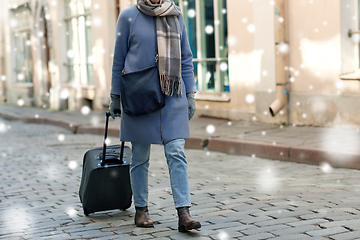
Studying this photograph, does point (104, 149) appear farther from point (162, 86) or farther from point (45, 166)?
point (45, 166)

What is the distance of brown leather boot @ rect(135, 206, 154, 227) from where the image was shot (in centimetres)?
367

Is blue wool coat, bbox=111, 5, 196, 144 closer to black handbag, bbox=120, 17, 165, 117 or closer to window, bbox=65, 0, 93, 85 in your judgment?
black handbag, bbox=120, 17, 165, 117

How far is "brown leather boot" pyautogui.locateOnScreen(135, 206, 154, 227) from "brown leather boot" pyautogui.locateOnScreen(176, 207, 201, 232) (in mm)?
284

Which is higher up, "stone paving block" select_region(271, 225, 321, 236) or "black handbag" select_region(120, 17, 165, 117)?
"black handbag" select_region(120, 17, 165, 117)

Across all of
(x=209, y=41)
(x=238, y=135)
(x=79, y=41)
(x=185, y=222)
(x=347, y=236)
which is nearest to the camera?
(x=347, y=236)

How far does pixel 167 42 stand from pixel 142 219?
1.21m

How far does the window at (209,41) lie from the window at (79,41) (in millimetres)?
4883

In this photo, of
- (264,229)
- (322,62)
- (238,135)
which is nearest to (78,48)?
(238,135)

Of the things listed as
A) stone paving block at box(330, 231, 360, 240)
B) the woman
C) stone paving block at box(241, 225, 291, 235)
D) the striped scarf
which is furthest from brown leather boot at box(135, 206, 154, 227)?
stone paving block at box(330, 231, 360, 240)

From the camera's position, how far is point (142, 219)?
370cm

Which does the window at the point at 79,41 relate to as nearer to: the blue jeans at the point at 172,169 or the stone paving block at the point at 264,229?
the blue jeans at the point at 172,169

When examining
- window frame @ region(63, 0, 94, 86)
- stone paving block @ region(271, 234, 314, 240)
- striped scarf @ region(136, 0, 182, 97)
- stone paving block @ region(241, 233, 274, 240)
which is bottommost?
stone paving block @ region(241, 233, 274, 240)

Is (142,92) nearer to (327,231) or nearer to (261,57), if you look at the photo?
(327,231)

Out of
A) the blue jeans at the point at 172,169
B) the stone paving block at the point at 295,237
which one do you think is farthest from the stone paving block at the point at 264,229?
the blue jeans at the point at 172,169
